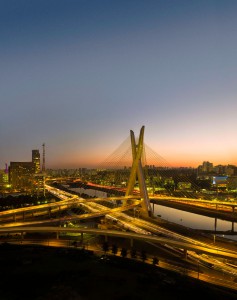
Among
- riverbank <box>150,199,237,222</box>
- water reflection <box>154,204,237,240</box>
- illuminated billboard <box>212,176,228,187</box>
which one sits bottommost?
water reflection <box>154,204,237,240</box>

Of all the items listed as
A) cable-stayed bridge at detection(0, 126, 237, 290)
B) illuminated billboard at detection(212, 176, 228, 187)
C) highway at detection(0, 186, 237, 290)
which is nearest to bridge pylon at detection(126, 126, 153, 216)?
cable-stayed bridge at detection(0, 126, 237, 290)

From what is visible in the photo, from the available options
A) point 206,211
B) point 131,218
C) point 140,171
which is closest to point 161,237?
point 131,218

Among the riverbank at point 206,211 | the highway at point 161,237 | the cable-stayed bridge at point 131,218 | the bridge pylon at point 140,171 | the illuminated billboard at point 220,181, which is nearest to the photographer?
the highway at point 161,237

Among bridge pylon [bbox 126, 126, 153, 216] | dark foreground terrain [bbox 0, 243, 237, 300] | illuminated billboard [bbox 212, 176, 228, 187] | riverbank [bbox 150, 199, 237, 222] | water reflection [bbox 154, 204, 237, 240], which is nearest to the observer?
dark foreground terrain [bbox 0, 243, 237, 300]

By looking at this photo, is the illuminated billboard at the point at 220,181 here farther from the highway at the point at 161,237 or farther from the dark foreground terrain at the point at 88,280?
the dark foreground terrain at the point at 88,280

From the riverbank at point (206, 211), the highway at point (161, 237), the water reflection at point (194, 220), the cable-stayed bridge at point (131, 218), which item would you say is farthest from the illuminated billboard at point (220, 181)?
the highway at point (161, 237)

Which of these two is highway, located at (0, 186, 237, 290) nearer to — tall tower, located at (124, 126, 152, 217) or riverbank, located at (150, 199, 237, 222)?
tall tower, located at (124, 126, 152, 217)

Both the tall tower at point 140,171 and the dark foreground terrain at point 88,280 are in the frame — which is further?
the tall tower at point 140,171

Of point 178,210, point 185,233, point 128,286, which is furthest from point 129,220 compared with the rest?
point 178,210

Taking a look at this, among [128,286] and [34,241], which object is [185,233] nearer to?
[34,241]
